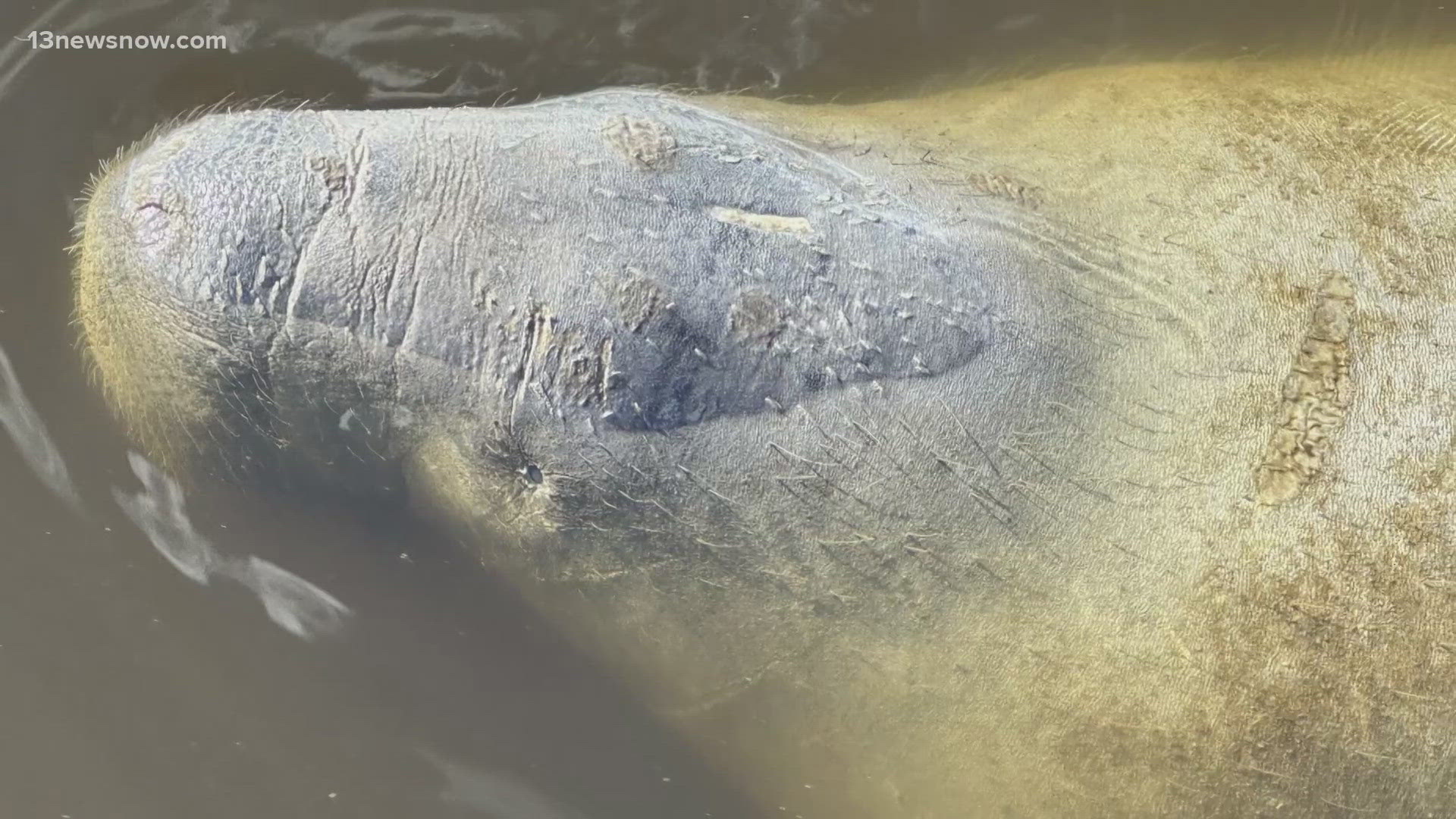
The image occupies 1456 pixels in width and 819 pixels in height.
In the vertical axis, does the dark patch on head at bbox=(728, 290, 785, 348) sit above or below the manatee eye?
below

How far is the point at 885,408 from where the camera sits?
2.34 meters

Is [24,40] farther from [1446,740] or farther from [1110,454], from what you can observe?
[1446,740]

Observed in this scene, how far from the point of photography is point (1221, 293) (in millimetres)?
2602

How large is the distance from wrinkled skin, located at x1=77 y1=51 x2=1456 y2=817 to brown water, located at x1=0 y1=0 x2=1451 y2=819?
1122 mm

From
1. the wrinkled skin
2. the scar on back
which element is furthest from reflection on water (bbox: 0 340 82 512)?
the scar on back

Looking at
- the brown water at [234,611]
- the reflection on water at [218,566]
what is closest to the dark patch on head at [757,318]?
the brown water at [234,611]

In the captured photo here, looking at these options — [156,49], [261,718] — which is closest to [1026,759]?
[261,718]

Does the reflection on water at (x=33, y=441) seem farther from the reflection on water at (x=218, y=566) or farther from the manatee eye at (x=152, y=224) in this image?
the manatee eye at (x=152, y=224)

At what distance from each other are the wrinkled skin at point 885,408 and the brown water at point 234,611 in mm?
1122

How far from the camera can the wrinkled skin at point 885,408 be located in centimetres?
215

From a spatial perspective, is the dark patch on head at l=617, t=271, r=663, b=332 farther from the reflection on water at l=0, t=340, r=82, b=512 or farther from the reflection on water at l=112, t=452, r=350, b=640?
the reflection on water at l=0, t=340, r=82, b=512

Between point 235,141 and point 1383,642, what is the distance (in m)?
3.11

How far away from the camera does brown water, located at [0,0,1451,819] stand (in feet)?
12.0

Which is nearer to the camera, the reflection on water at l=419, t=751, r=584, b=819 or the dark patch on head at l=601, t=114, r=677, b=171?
the dark patch on head at l=601, t=114, r=677, b=171
